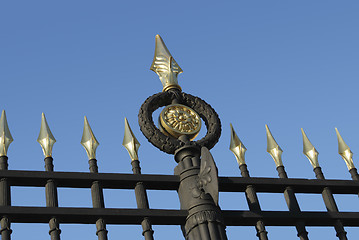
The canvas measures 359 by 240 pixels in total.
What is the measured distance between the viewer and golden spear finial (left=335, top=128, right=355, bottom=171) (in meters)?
10.4

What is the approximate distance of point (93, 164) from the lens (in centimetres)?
899

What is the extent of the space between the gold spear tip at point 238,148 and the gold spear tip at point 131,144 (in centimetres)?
153

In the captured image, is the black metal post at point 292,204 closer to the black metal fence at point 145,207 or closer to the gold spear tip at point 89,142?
the black metal fence at point 145,207

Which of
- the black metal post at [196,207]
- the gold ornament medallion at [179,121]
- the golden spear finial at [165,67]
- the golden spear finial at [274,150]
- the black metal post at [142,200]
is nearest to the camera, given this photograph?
the black metal post at [196,207]

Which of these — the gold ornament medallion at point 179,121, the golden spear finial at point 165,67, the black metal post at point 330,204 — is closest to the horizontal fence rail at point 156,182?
the black metal post at point 330,204

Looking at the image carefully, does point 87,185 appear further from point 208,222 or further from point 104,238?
point 208,222

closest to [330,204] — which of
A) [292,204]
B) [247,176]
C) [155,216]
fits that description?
[292,204]

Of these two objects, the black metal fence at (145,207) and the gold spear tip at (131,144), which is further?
the gold spear tip at (131,144)

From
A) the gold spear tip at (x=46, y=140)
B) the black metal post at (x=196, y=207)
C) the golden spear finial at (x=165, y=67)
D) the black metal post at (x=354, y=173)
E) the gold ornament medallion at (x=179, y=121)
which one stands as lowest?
the black metal post at (x=196, y=207)

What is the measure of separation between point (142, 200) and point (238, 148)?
1.96 meters

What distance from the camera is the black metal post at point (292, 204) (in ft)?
29.9

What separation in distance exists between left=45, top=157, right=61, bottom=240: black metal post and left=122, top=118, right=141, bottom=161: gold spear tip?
3.87ft

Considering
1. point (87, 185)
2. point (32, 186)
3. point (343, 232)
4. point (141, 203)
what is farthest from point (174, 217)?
point (343, 232)

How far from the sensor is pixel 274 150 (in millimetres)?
10102
